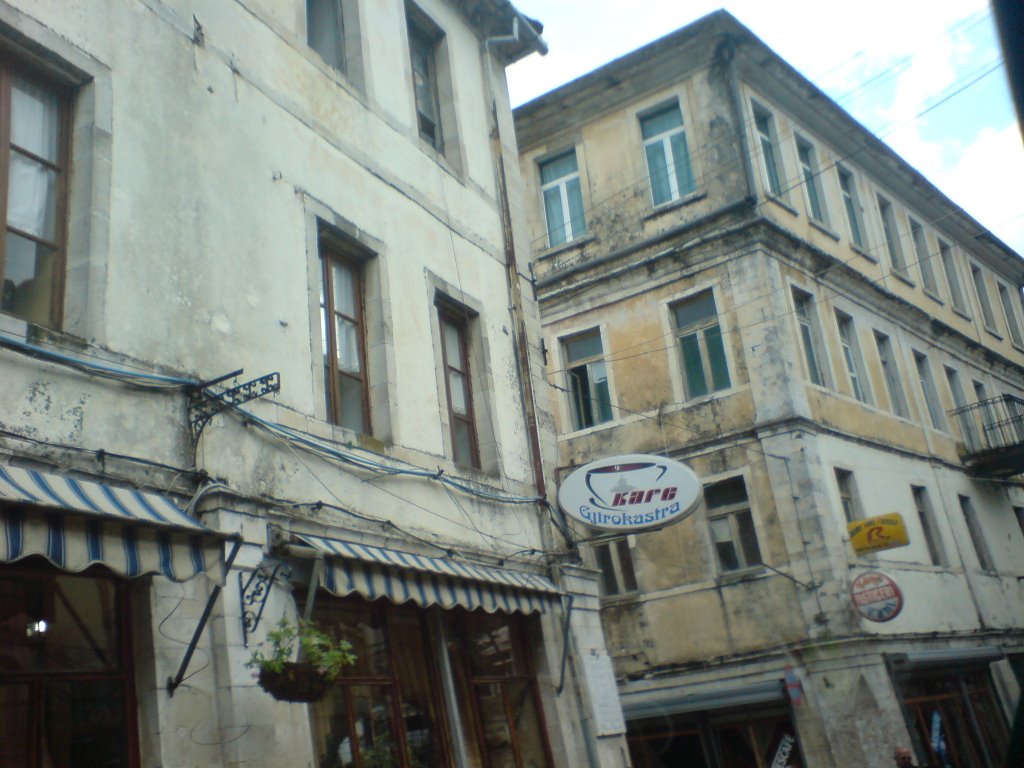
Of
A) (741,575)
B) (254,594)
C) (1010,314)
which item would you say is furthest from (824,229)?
(254,594)

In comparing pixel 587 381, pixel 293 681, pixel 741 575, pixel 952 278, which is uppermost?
pixel 952 278

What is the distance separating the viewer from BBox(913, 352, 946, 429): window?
83.0 feet

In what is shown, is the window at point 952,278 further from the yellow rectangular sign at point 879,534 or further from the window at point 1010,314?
the yellow rectangular sign at point 879,534

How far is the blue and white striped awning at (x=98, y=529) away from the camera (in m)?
5.31

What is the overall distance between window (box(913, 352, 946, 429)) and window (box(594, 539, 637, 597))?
8760mm

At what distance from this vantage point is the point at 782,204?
21906mm

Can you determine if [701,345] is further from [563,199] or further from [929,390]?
[929,390]

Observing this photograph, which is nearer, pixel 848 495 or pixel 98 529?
pixel 98 529

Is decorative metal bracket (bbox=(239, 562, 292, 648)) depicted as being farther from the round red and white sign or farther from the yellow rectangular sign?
the yellow rectangular sign

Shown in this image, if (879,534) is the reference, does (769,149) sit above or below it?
above

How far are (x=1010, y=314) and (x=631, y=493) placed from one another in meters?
27.2

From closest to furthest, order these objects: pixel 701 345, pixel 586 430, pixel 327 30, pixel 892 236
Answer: pixel 327 30 < pixel 701 345 < pixel 586 430 < pixel 892 236

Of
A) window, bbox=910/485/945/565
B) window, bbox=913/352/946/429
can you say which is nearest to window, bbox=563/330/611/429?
window, bbox=910/485/945/565

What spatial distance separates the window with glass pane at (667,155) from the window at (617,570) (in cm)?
748
